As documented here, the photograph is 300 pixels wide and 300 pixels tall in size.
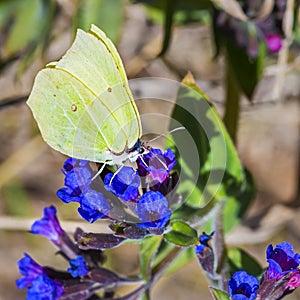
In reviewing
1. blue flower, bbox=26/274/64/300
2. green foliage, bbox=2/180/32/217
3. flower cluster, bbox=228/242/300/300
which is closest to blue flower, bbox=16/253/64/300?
blue flower, bbox=26/274/64/300

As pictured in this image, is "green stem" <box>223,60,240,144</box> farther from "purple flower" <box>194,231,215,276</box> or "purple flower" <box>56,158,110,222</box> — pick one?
"purple flower" <box>56,158,110,222</box>


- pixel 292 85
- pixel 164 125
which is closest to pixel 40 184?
pixel 164 125

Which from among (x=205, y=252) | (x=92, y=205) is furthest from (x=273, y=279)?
(x=92, y=205)

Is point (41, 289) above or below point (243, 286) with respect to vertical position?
below

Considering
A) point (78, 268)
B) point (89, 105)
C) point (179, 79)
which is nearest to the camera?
point (89, 105)

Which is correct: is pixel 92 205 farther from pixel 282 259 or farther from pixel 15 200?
pixel 15 200

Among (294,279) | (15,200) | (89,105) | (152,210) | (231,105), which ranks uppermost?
(89,105)

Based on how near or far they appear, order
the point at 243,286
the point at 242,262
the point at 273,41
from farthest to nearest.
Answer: the point at 273,41 < the point at 242,262 < the point at 243,286

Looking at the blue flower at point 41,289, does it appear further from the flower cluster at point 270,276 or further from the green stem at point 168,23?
the green stem at point 168,23
